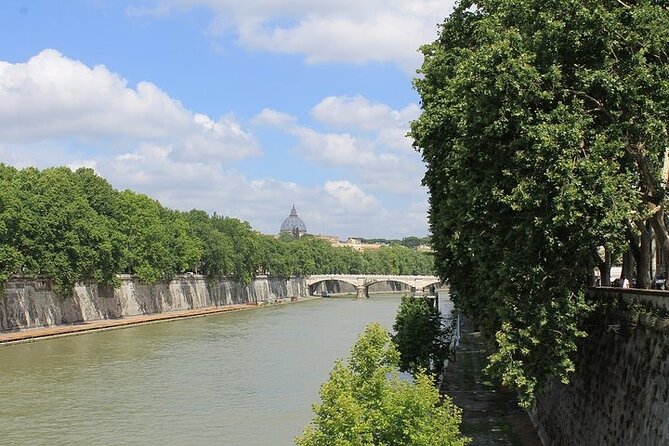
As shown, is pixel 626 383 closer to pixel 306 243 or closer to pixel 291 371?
pixel 291 371

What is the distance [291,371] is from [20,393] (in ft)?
47.4

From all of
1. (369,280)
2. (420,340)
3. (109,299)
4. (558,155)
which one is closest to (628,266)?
(558,155)

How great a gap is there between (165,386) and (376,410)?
2481 cm

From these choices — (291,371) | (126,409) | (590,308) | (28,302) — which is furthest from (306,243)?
(590,308)

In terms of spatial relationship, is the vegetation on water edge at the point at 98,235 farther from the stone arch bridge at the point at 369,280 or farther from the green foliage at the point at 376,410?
the green foliage at the point at 376,410

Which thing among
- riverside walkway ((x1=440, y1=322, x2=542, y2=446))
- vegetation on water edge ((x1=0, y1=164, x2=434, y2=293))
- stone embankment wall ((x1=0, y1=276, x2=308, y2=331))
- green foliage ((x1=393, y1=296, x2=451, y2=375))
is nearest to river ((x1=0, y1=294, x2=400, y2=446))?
green foliage ((x1=393, y1=296, x2=451, y2=375))

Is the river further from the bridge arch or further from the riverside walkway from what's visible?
the bridge arch

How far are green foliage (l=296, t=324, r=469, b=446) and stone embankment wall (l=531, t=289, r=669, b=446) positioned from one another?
3.53 m

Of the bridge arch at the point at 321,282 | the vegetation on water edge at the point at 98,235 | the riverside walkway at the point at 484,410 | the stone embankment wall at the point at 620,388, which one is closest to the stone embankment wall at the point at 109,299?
the vegetation on water edge at the point at 98,235

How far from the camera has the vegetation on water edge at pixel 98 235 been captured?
56312mm

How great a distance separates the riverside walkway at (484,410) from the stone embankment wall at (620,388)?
7.52 feet

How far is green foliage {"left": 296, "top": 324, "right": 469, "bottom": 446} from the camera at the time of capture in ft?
46.5

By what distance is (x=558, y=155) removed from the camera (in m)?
16.4

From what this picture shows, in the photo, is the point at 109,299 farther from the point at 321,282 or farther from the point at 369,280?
the point at 321,282
